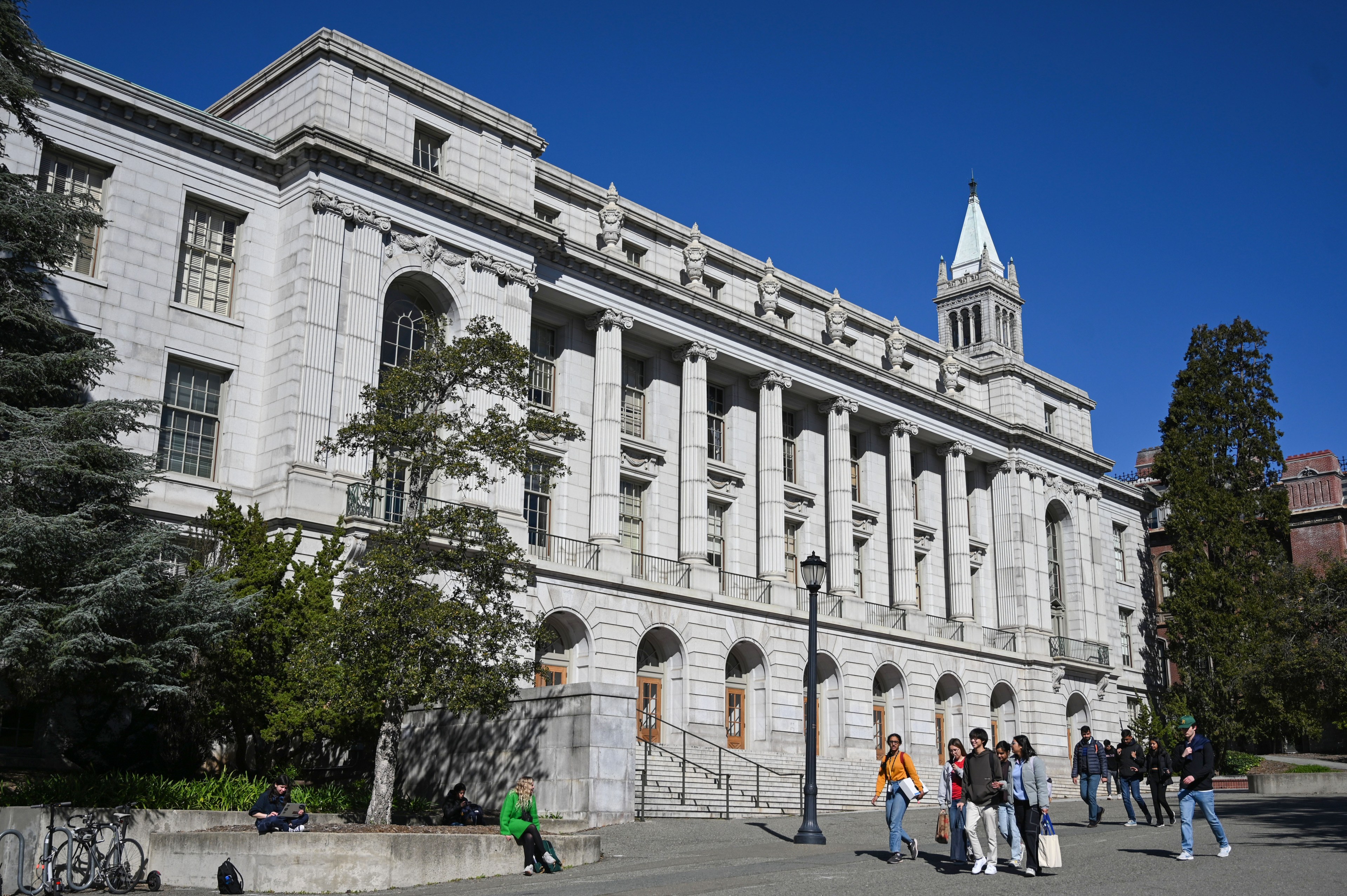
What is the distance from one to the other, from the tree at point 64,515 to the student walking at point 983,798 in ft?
39.9

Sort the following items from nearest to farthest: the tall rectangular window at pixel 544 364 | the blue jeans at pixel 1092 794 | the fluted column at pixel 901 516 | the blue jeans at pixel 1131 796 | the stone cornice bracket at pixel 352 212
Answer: the blue jeans at pixel 1131 796 < the blue jeans at pixel 1092 794 < the stone cornice bracket at pixel 352 212 < the tall rectangular window at pixel 544 364 < the fluted column at pixel 901 516

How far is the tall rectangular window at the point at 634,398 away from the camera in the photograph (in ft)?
135

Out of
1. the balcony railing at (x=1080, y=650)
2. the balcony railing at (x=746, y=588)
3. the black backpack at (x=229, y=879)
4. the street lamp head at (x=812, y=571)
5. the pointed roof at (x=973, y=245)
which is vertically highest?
the pointed roof at (x=973, y=245)

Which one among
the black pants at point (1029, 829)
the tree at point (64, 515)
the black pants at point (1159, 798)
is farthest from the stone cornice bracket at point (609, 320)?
the black pants at point (1029, 829)

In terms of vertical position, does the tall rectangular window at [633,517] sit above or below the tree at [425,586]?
above

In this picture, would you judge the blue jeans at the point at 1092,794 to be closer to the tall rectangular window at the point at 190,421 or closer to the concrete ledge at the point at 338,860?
the concrete ledge at the point at 338,860

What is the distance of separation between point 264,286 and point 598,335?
36.4ft

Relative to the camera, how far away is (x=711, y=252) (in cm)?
4412

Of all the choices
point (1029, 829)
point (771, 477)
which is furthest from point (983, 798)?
point (771, 477)

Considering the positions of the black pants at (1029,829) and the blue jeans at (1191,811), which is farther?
the blue jeans at (1191,811)

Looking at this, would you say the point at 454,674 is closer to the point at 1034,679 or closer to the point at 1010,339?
the point at 1034,679

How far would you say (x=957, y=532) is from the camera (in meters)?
51.3

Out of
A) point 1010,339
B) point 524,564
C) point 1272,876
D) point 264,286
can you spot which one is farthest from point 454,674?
point 1010,339

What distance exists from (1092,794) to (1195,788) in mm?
8480
